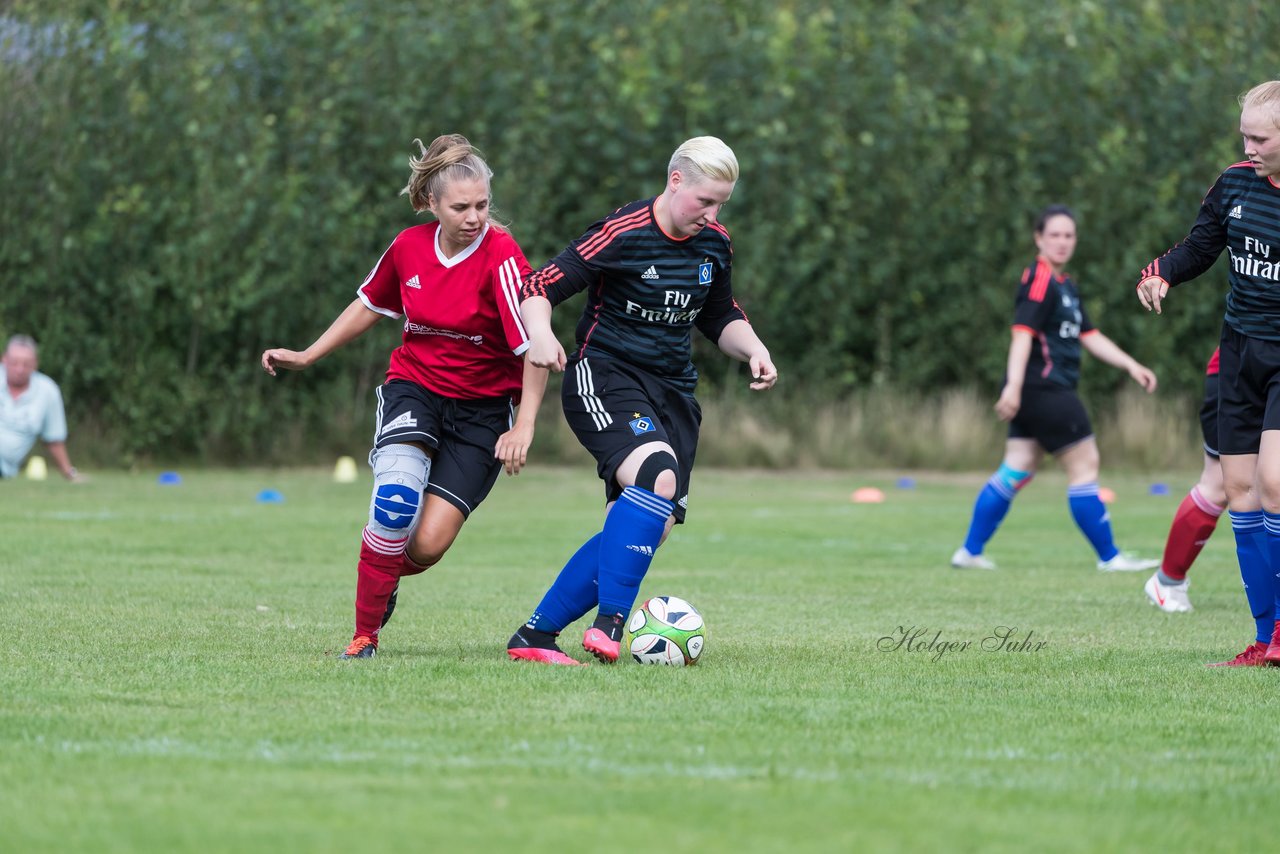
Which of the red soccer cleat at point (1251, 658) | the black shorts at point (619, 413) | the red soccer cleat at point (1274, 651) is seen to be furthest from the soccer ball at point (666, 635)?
the red soccer cleat at point (1274, 651)

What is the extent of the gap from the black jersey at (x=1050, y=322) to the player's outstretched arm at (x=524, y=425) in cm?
518

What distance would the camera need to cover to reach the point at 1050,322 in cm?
1070

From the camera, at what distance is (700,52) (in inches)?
838

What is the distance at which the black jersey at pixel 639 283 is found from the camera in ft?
20.2

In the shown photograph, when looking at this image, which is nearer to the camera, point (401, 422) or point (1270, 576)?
point (401, 422)

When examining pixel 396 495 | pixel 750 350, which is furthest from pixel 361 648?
pixel 750 350

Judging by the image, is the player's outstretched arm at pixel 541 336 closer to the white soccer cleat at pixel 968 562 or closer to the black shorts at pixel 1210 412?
the black shorts at pixel 1210 412

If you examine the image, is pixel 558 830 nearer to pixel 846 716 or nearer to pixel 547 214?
pixel 846 716

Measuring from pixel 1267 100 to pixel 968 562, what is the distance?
511cm

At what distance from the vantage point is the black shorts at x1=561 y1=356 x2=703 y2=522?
6.15 m

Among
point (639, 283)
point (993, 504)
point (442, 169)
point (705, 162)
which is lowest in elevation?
point (993, 504)

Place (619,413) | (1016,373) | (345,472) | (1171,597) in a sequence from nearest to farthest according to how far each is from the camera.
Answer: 1. (619,413)
2. (1171,597)
3. (1016,373)
4. (345,472)

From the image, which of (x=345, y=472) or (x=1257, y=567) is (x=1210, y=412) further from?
(x=345, y=472)

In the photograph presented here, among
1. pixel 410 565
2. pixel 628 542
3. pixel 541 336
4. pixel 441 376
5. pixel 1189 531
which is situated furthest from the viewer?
pixel 1189 531
